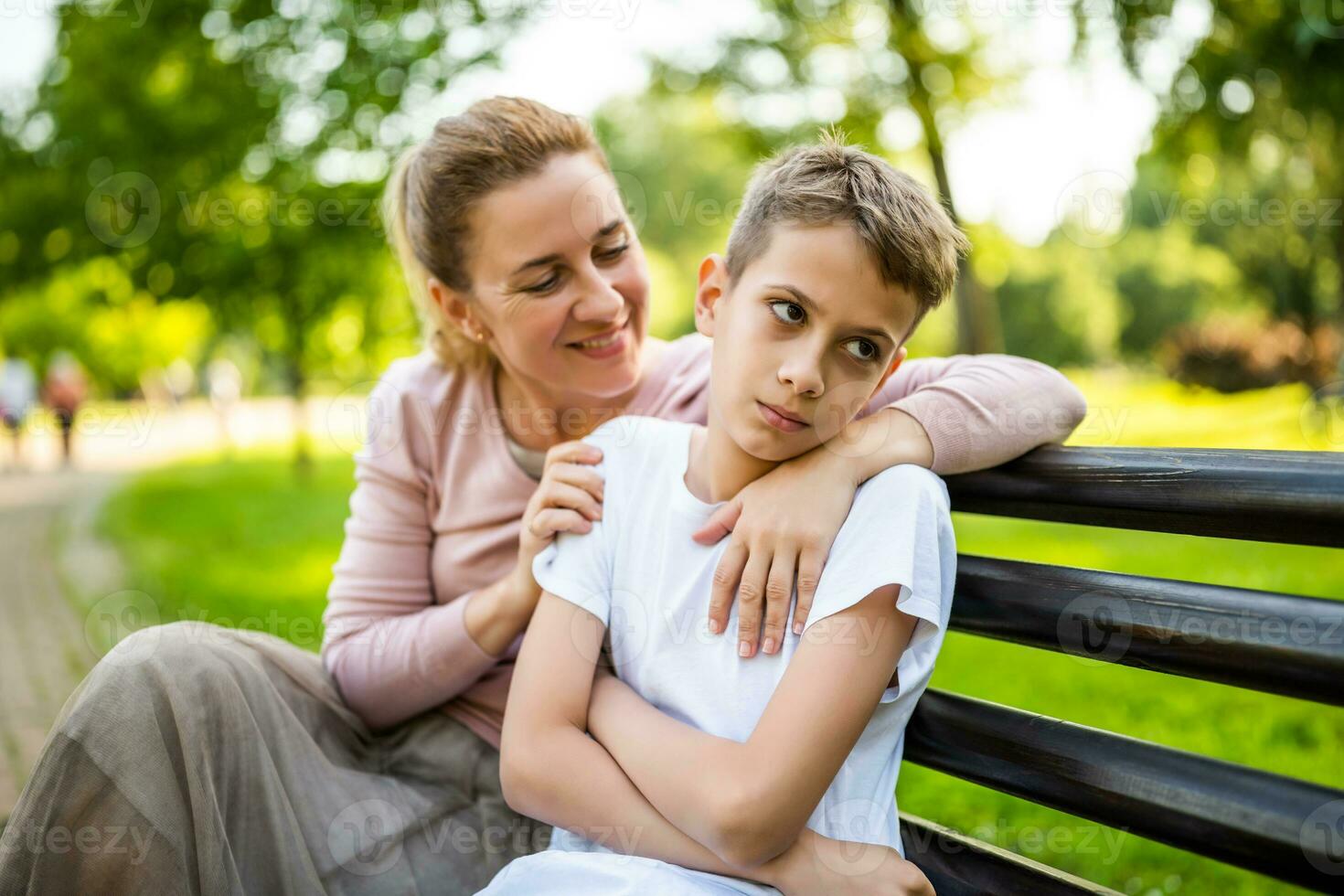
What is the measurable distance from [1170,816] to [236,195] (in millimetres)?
9574

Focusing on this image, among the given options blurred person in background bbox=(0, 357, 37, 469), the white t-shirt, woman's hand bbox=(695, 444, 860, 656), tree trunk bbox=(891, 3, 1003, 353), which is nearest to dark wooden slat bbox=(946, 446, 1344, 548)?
the white t-shirt

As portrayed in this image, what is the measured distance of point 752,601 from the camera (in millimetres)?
1778

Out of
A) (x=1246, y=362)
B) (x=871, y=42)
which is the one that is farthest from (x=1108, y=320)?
(x=871, y=42)

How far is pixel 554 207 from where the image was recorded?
2357 millimetres

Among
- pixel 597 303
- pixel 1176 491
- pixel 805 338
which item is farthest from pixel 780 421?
pixel 597 303

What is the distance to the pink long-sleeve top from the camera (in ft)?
7.71

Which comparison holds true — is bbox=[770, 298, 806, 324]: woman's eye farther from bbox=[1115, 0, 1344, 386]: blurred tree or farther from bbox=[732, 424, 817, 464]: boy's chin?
bbox=[1115, 0, 1344, 386]: blurred tree

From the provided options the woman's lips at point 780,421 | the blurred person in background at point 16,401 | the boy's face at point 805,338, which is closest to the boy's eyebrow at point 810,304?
the boy's face at point 805,338

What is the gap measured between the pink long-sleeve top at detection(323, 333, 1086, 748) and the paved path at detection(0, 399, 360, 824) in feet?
4.77

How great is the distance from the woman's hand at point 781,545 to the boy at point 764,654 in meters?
0.03

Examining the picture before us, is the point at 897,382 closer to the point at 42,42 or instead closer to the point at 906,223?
the point at 906,223

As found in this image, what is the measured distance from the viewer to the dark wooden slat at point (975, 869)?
1.78m

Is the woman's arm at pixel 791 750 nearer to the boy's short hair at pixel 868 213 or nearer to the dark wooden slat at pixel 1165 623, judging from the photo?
the dark wooden slat at pixel 1165 623

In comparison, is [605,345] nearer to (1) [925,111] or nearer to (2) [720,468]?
(2) [720,468]
